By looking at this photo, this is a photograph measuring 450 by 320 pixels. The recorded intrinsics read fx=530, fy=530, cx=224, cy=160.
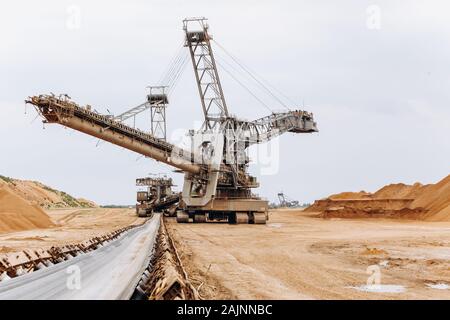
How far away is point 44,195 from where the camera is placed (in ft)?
436

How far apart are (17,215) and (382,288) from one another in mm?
34519

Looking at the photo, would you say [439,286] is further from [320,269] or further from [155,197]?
[155,197]

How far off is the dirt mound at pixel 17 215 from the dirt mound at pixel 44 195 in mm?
67993

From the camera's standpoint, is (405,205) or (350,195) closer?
(405,205)

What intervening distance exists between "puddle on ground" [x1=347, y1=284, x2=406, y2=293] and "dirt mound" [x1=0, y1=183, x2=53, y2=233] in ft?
99.7

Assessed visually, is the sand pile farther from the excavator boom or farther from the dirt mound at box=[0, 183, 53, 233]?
the dirt mound at box=[0, 183, 53, 233]

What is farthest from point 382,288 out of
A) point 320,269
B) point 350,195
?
point 350,195

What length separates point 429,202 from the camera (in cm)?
5366

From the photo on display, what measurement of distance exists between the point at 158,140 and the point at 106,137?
16.5 feet

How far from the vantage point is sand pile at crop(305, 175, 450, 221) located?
5144cm

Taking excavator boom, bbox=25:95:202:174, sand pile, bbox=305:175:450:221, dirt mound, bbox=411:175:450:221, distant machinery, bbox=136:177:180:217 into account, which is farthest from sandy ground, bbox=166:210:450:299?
distant machinery, bbox=136:177:180:217

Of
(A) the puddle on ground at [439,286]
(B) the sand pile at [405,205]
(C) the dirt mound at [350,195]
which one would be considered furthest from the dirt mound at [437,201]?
(A) the puddle on ground at [439,286]

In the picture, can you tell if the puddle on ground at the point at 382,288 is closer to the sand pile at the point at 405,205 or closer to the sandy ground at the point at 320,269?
the sandy ground at the point at 320,269
